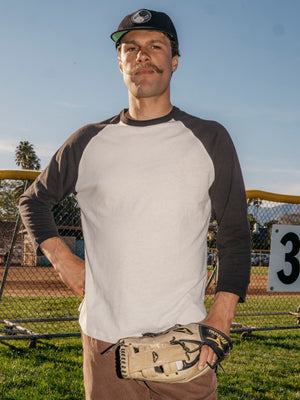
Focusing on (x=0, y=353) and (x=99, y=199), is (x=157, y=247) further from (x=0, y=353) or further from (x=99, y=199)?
(x=0, y=353)

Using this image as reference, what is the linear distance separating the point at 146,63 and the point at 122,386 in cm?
145

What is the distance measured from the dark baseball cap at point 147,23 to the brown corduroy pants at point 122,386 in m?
1.43

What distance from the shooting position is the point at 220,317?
1.79 meters

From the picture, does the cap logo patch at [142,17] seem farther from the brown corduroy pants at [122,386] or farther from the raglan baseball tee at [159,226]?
the brown corduroy pants at [122,386]

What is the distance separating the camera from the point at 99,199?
203 centimetres

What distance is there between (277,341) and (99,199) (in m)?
6.30

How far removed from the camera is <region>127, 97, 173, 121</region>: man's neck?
2127mm

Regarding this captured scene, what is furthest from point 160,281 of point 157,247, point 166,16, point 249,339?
point 249,339

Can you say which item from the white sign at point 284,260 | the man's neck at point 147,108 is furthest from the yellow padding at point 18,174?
the white sign at point 284,260

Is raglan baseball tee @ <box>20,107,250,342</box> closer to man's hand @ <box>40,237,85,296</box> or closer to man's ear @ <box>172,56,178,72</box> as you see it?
man's hand @ <box>40,237,85,296</box>

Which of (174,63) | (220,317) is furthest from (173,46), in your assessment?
(220,317)

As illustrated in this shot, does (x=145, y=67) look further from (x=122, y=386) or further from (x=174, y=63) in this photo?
(x=122, y=386)

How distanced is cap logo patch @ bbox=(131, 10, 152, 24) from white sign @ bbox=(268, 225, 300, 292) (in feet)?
13.8

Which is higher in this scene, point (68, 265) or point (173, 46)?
point (173, 46)
